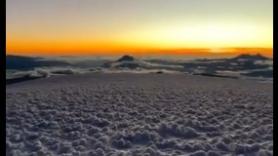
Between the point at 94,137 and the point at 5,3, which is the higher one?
the point at 5,3

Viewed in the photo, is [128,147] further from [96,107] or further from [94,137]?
[96,107]

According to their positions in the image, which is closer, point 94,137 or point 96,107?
point 94,137

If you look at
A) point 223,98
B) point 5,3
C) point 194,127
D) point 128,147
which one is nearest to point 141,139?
point 128,147

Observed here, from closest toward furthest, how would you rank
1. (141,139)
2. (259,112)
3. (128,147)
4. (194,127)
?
1. (128,147)
2. (141,139)
3. (194,127)
4. (259,112)
